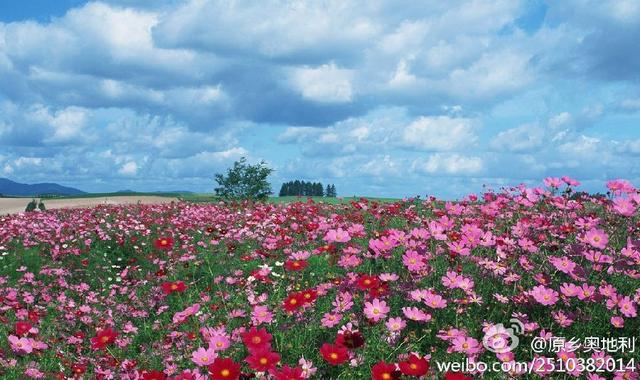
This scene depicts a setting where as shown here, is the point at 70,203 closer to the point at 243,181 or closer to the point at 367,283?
the point at 243,181

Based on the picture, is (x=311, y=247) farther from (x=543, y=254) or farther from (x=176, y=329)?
(x=543, y=254)

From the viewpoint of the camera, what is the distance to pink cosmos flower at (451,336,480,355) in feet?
12.0

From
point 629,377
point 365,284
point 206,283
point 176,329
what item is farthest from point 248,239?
point 629,377

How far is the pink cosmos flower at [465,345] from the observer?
367cm

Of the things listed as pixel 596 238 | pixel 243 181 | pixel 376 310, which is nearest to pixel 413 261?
pixel 376 310

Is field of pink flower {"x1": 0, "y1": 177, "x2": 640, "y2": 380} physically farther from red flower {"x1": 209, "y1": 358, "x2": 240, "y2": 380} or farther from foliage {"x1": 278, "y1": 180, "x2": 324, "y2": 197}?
foliage {"x1": 278, "y1": 180, "x2": 324, "y2": 197}

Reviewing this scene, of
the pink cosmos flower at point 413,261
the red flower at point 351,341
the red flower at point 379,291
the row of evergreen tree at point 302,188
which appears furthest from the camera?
the row of evergreen tree at point 302,188

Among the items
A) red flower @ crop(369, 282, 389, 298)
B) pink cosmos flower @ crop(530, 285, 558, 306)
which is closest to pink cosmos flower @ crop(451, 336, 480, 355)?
red flower @ crop(369, 282, 389, 298)

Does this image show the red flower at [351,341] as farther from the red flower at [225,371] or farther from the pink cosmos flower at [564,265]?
the pink cosmos flower at [564,265]

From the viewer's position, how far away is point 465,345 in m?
3.71

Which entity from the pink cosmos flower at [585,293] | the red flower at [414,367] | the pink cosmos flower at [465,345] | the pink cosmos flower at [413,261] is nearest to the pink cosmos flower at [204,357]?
the red flower at [414,367]

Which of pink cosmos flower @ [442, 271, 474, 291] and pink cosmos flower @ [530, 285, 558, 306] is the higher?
pink cosmos flower @ [442, 271, 474, 291]

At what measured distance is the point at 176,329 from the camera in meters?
6.02

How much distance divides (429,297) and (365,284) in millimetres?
500
